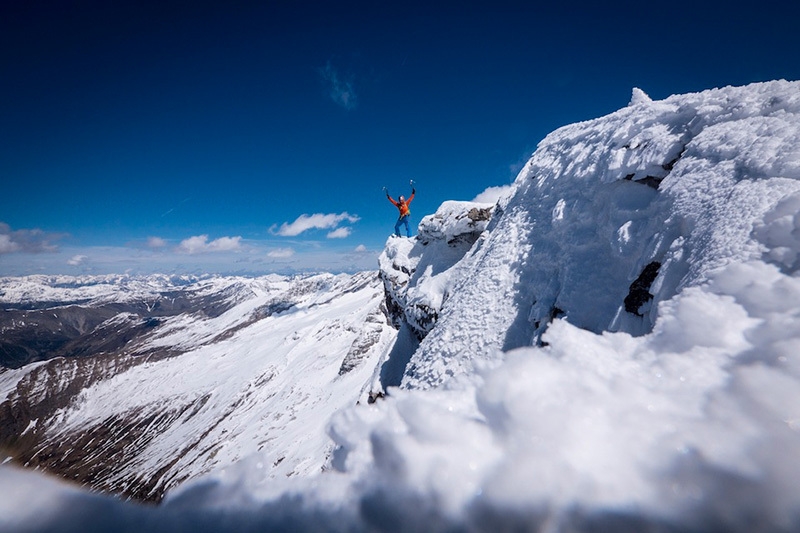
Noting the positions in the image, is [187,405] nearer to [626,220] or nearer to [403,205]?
[403,205]

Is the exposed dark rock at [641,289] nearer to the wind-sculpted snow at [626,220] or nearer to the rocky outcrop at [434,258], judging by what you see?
the wind-sculpted snow at [626,220]

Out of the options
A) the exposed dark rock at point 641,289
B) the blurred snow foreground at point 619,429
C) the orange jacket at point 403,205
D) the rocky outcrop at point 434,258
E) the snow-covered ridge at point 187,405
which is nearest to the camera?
the blurred snow foreground at point 619,429

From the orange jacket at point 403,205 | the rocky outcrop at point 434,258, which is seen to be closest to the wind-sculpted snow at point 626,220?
the rocky outcrop at point 434,258

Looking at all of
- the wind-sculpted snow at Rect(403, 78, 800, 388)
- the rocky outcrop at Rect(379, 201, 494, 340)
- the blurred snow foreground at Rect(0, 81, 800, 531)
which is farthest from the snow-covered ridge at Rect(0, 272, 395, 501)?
the blurred snow foreground at Rect(0, 81, 800, 531)

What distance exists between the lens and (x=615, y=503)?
123 inches

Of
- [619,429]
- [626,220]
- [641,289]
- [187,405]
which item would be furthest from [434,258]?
[187,405]

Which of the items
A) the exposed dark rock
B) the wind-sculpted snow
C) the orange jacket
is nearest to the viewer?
the wind-sculpted snow

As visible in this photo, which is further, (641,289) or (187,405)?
(187,405)

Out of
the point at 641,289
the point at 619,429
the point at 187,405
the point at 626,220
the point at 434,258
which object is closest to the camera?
the point at 619,429

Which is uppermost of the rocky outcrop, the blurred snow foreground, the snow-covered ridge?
the rocky outcrop

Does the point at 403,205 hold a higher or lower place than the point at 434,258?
higher

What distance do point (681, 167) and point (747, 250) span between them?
4.99 metres

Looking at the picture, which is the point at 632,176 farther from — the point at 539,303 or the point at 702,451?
the point at 702,451

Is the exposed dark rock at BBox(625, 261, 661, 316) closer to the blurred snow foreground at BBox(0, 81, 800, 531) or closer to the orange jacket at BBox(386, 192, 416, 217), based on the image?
the blurred snow foreground at BBox(0, 81, 800, 531)
